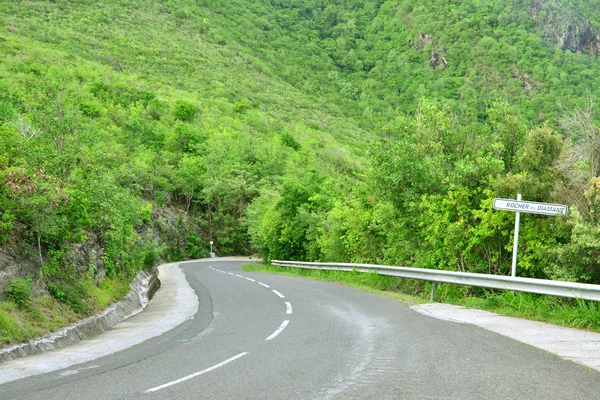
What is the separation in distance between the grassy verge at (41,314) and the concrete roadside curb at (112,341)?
0.56m

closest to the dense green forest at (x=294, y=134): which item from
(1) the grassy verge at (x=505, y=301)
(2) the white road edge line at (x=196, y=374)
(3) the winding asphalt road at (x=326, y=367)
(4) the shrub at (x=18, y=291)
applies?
(4) the shrub at (x=18, y=291)

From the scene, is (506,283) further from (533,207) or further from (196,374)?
(196,374)

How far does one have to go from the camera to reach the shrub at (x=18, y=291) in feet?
33.6

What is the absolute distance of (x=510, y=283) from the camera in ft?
39.1

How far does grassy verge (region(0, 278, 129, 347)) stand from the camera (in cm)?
941

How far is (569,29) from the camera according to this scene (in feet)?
417

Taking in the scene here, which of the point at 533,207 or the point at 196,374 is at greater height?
the point at 533,207

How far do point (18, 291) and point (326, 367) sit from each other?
6635 millimetres

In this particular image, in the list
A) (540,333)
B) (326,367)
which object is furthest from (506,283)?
(326,367)

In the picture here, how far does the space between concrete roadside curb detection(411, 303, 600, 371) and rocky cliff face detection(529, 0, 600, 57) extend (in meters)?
129

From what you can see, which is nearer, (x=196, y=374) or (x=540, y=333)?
(x=196, y=374)

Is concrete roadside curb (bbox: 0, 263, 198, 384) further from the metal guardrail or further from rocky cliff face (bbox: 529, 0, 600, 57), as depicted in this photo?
rocky cliff face (bbox: 529, 0, 600, 57)

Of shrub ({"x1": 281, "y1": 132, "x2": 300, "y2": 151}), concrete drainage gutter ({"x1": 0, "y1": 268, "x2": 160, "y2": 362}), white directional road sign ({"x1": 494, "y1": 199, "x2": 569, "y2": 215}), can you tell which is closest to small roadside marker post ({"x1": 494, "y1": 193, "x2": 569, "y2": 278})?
white directional road sign ({"x1": 494, "y1": 199, "x2": 569, "y2": 215})

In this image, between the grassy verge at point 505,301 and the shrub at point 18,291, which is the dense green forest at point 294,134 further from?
the grassy verge at point 505,301
